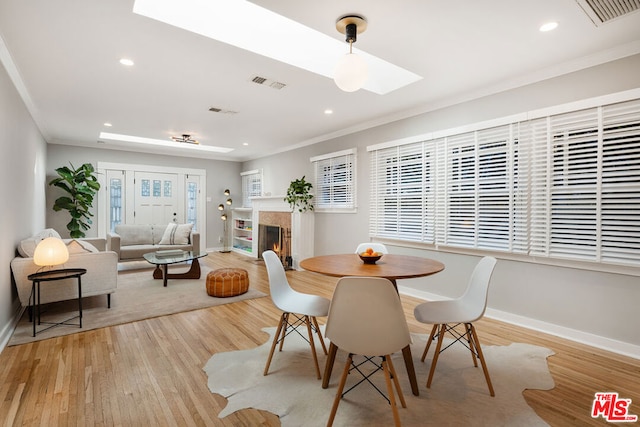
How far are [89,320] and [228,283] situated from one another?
1544mm

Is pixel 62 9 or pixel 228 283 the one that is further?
pixel 228 283

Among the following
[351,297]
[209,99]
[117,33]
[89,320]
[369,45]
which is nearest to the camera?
[351,297]

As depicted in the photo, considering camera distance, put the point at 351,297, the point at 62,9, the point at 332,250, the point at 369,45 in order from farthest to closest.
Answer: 1. the point at 332,250
2. the point at 369,45
3. the point at 62,9
4. the point at 351,297

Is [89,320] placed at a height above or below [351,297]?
below

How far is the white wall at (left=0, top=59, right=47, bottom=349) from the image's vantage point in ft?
9.42

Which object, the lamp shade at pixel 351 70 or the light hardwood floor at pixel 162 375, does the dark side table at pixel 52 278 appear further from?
the lamp shade at pixel 351 70

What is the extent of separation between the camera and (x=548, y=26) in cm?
235

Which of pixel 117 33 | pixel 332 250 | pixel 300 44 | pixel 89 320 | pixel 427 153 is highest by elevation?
pixel 300 44

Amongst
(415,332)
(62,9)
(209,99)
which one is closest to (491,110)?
(415,332)

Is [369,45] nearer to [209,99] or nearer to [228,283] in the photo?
[209,99]

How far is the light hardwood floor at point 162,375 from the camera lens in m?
1.83

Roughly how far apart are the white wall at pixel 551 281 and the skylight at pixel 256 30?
3.12 ft

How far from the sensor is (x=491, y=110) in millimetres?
3512

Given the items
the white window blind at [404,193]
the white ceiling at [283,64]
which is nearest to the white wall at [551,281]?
the white ceiling at [283,64]
